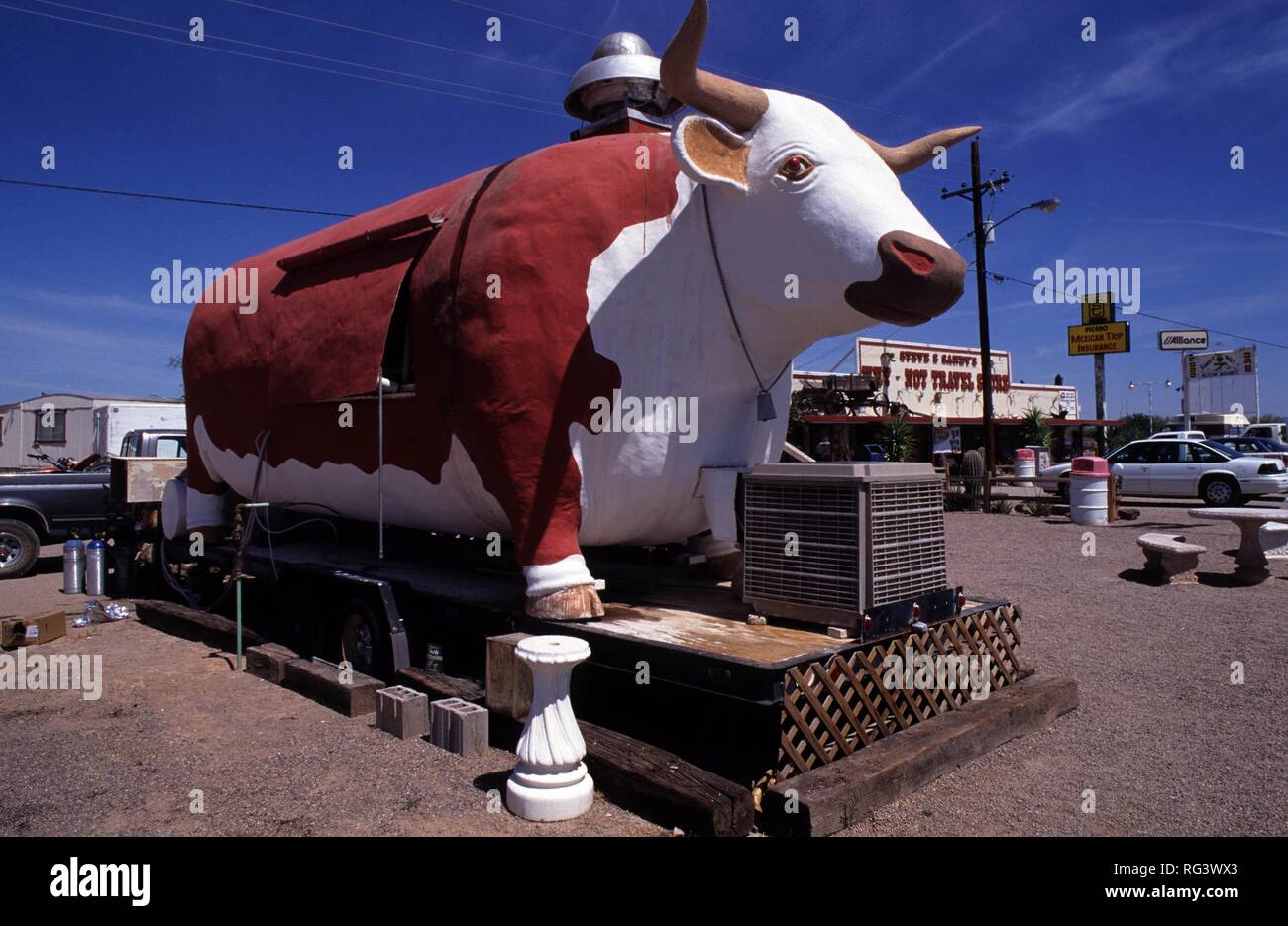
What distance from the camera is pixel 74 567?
10.0 meters

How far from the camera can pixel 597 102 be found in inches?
254

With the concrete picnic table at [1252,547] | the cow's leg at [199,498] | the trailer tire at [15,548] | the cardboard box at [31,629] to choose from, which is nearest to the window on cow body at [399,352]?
the cow's leg at [199,498]

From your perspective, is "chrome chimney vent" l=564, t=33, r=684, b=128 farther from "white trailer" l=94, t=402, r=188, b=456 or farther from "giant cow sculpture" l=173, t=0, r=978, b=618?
"white trailer" l=94, t=402, r=188, b=456

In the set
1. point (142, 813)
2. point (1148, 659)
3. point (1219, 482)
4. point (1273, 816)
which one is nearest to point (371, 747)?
point (142, 813)

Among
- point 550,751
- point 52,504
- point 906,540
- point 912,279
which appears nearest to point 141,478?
point 52,504

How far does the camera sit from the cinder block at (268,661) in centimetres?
600

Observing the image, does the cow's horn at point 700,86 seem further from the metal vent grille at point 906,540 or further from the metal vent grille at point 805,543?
the metal vent grille at point 906,540

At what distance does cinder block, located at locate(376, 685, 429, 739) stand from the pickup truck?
330 inches

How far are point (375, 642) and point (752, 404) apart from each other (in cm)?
289

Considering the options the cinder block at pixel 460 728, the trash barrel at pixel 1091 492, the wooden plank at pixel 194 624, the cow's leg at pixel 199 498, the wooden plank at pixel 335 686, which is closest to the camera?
the cinder block at pixel 460 728

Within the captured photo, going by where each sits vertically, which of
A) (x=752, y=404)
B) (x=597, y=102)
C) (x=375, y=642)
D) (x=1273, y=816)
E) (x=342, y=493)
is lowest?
(x=1273, y=816)

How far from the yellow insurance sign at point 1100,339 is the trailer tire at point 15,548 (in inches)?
1456

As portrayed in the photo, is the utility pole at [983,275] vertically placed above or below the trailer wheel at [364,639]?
above

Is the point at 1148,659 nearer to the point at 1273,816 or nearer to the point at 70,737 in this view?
the point at 1273,816
